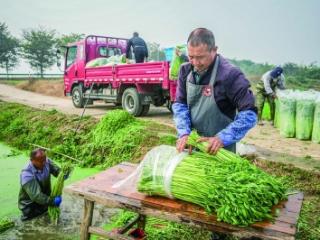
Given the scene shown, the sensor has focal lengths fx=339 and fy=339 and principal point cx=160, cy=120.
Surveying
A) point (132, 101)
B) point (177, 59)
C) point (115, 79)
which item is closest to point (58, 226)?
Answer: point (177, 59)

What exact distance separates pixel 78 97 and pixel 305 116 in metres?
8.48

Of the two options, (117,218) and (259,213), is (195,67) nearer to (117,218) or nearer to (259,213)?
(259,213)

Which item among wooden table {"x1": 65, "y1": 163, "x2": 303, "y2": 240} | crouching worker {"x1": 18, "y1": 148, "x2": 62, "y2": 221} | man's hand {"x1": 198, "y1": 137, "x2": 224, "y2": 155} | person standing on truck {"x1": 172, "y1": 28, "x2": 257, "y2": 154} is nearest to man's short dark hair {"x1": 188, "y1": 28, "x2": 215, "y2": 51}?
person standing on truck {"x1": 172, "y1": 28, "x2": 257, "y2": 154}

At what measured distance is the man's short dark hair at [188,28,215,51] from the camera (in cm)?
251

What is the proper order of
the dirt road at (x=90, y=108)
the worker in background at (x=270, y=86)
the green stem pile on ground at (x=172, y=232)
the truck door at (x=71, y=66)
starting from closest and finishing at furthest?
the green stem pile on ground at (x=172, y=232), the worker in background at (x=270, y=86), the dirt road at (x=90, y=108), the truck door at (x=71, y=66)

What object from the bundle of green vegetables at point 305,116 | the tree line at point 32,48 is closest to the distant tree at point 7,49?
the tree line at point 32,48

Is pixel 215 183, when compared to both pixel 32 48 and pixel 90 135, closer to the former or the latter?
pixel 90 135

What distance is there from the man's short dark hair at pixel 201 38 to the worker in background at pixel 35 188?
2.84 meters

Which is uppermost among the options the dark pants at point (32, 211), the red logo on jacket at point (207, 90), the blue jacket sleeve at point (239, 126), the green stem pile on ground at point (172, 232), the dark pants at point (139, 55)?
the dark pants at point (139, 55)

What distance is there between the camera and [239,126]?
8.34ft

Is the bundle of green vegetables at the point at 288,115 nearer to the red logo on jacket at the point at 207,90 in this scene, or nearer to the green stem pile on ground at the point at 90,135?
→ the green stem pile on ground at the point at 90,135

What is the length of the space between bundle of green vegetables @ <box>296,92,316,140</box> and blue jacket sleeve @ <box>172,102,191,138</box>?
5.58m

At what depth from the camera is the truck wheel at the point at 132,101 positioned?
10.2 meters

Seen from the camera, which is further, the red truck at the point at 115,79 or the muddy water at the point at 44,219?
the red truck at the point at 115,79
